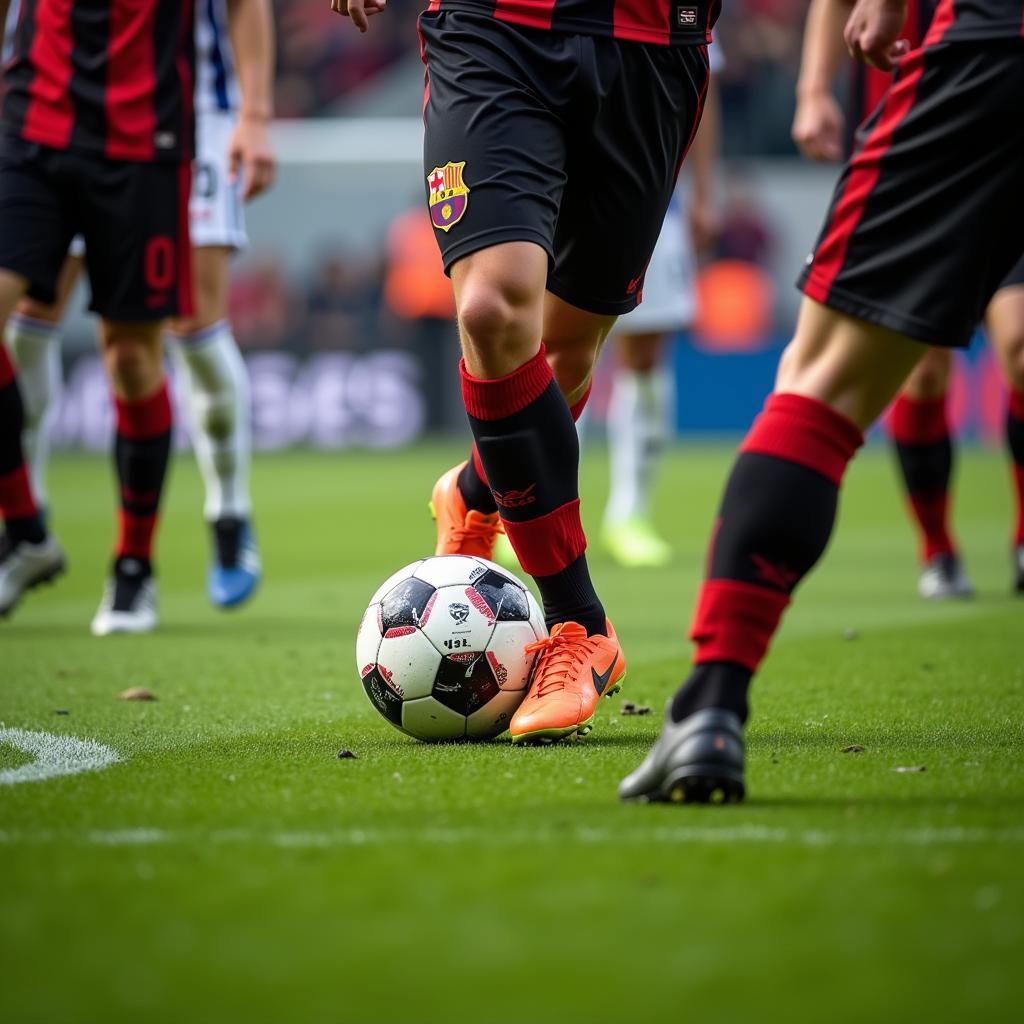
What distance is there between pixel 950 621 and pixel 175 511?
20.1 feet

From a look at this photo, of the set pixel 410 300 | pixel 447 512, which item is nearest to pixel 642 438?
pixel 447 512

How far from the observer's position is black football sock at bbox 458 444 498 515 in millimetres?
3938

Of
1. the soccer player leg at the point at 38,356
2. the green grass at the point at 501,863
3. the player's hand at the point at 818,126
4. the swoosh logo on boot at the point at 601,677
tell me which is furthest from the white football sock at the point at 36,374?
the swoosh logo on boot at the point at 601,677

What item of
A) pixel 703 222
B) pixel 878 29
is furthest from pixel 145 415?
pixel 703 222

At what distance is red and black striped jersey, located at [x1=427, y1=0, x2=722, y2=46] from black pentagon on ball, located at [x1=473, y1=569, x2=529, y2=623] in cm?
108

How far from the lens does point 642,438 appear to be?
781cm

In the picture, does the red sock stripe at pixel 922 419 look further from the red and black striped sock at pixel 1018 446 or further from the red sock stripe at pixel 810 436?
the red sock stripe at pixel 810 436

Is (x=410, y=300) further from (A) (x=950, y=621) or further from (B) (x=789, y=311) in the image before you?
(A) (x=950, y=621)

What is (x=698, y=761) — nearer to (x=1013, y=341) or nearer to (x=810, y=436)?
(x=810, y=436)

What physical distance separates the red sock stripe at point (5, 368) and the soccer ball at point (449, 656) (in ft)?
6.99

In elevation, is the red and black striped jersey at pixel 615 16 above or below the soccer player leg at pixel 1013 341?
above

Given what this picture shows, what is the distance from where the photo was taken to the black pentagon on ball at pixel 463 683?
3312 millimetres

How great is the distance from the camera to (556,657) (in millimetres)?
3357

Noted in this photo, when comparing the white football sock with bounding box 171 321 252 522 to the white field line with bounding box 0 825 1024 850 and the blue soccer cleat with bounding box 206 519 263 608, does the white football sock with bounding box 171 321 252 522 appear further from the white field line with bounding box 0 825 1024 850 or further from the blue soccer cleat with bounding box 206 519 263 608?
the white field line with bounding box 0 825 1024 850
